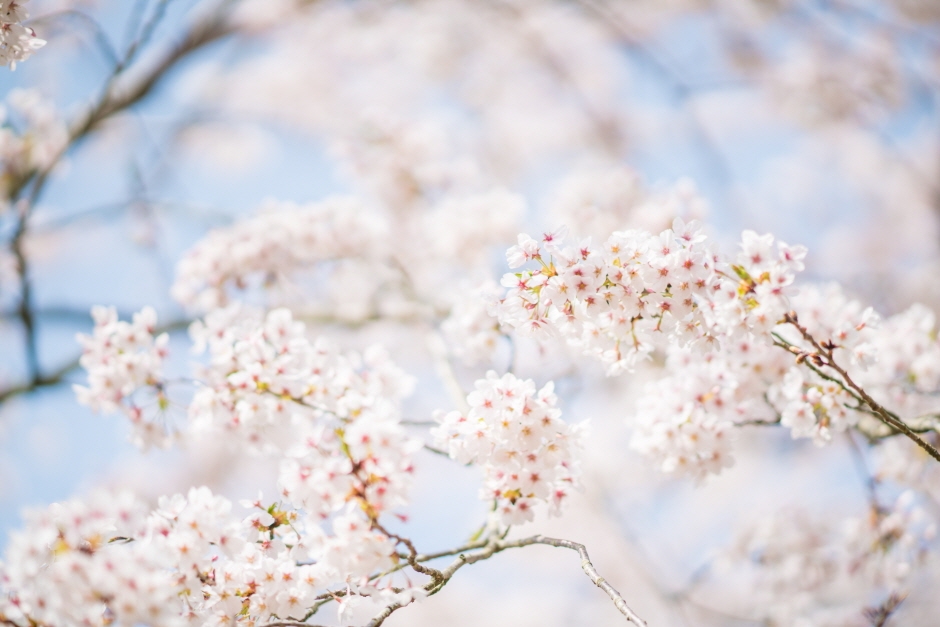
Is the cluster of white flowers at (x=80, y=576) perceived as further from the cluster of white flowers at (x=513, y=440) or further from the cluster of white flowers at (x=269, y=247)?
the cluster of white flowers at (x=269, y=247)

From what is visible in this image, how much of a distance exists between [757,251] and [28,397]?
15.6 feet

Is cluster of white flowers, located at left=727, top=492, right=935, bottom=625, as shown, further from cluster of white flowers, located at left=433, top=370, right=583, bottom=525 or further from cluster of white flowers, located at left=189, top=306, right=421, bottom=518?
cluster of white flowers, located at left=189, top=306, right=421, bottom=518

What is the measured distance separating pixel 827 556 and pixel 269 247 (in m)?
3.93

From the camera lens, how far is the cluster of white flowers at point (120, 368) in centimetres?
214

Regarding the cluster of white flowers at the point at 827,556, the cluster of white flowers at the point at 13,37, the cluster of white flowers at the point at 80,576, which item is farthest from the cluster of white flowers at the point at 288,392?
the cluster of white flowers at the point at 827,556

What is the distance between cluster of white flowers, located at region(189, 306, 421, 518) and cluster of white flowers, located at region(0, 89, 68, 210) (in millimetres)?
2849

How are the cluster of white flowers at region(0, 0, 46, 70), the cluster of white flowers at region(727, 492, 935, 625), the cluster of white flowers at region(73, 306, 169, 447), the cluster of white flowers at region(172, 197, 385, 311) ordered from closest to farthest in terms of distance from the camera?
the cluster of white flowers at region(0, 0, 46, 70), the cluster of white flowers at region(73, 306, 169, 447), the cluster of white flowers at region(727, 492, 935, 625), the cluster of white flowers at region(172, 197, 385, 311)

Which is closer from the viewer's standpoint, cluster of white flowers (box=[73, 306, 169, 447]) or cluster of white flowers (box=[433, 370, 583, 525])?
cluster of white flowers (box=[433, 370, 583, 525])

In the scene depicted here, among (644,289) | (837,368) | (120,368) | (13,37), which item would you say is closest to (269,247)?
(120,368)

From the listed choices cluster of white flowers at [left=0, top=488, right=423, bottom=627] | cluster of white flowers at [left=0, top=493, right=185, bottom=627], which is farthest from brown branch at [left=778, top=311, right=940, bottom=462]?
cluster of white flowers at [left=0, top=493, right=185, bottom=627]

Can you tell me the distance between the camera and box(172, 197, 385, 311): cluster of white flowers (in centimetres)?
312

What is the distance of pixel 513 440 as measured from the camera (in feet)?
5.55

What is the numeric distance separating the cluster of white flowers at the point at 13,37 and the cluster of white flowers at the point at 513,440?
1.94 metres

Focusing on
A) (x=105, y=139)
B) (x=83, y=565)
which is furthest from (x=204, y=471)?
(x=83, y=565)
